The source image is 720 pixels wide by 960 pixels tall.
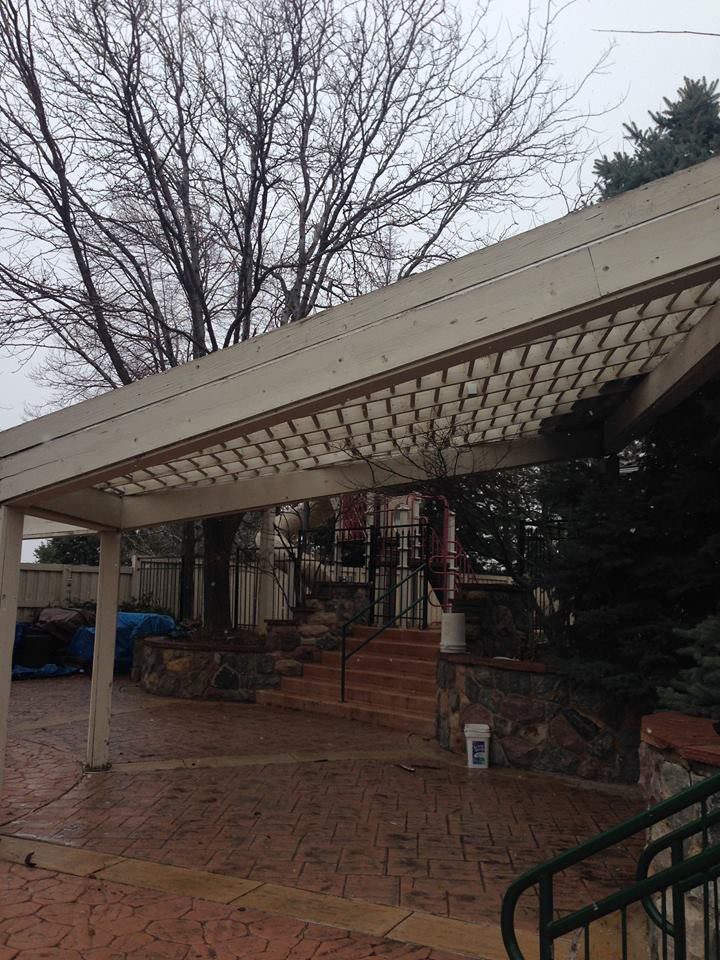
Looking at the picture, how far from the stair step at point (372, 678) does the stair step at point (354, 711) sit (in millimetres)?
453

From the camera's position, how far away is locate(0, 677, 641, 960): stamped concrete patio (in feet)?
12.7

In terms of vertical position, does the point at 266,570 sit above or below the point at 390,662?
above

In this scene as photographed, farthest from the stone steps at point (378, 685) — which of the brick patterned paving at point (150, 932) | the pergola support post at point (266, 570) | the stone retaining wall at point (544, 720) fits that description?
the brick patterned paving at point (150, 932)

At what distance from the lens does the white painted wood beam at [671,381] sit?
5074 mm

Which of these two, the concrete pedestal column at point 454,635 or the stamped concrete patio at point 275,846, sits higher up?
the concrete pedestal column at point 454,635

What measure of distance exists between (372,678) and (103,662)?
4.60 metres

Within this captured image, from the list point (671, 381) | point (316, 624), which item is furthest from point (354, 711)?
point (671, 381)

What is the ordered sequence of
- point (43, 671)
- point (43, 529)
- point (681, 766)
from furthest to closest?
1. point (43, 671)
2. point (43, 529)
3. point (681, 766)

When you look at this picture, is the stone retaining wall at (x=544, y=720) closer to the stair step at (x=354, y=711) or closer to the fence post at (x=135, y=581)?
the stair step at (x=354, y=711)

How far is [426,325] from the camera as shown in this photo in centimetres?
382

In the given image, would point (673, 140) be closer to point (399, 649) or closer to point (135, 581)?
point (399, 649)

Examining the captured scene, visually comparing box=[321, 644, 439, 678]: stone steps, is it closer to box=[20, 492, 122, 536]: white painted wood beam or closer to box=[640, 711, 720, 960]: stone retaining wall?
box=[20, 492, 122, 536]: white painted wood beam

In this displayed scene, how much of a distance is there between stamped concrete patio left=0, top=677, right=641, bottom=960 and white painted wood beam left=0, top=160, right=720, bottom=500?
7.60 ft

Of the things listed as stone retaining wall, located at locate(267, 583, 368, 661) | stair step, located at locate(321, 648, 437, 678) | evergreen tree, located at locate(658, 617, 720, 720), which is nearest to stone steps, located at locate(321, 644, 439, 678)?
stair step, located at locate(321, 648, 437, 678)
